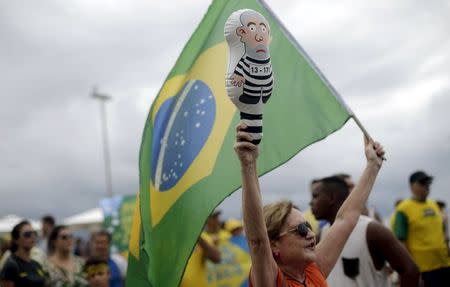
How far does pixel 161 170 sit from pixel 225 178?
0.48 meters

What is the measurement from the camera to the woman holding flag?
2594 millimetres

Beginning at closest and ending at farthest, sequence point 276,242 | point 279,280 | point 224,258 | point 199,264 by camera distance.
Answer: point 279,280 → point 276,242 → point 199,264 → point 224,258

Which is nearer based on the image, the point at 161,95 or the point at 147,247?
the point at 147,247

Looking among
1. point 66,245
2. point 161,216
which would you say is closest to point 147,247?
point 161,216

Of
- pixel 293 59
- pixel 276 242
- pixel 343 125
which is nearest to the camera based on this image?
pixel 276 242

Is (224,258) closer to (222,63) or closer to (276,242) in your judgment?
(222,63)

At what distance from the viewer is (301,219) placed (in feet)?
9.83

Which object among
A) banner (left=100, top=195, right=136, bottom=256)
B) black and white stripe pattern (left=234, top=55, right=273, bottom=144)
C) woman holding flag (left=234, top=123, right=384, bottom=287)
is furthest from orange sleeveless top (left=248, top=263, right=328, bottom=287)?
banner (left=100, top=195, right=136, bottom=256)

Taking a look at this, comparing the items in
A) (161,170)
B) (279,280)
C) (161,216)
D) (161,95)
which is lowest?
(279,280)

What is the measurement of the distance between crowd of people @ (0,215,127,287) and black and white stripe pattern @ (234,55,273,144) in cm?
410

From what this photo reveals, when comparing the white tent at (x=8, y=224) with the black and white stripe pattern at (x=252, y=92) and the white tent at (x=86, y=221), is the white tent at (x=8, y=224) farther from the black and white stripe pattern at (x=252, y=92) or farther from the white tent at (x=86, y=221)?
the black and white stripe pattern at (x=252, y=92)

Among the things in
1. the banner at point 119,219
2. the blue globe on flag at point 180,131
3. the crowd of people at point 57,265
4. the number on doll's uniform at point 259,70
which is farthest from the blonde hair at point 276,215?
the banner at point 119,219

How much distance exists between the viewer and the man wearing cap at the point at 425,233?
25.2 ft

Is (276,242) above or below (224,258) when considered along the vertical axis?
below
